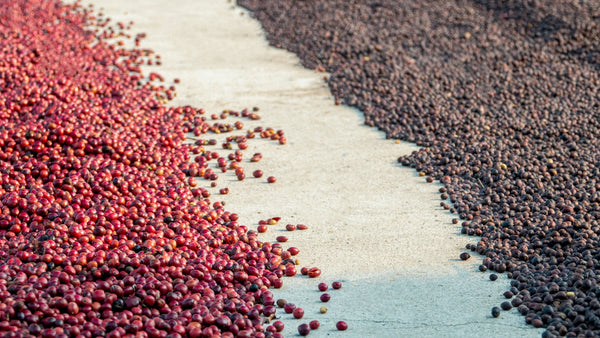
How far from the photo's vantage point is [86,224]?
16.3 feet

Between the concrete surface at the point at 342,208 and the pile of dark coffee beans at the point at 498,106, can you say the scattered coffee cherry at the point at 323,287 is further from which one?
the pile of dark coffee beans at the point at 498,106

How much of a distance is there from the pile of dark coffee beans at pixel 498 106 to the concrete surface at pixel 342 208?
25 centimetres

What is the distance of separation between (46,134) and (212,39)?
4818mm

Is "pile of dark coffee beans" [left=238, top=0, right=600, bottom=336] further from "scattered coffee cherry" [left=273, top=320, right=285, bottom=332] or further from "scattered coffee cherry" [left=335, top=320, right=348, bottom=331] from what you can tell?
"scattered coffee cherry" [left=273, top=320, right=285, bottom=332]

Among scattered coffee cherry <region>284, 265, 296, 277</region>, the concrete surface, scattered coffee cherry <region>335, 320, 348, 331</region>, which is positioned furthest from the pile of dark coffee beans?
scattered coffee cherry <region>284, 265, 296, 277</region>

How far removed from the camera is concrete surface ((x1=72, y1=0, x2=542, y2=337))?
4.49m

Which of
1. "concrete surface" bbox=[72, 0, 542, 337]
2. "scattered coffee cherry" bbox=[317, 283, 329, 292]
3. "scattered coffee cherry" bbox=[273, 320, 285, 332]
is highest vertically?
"concrete surface" bbox=[72, 0, 542, 337]

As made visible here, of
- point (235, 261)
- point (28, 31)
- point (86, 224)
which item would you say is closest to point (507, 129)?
point (235, 261)

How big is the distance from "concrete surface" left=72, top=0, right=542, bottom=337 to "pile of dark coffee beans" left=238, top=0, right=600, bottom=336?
9.7 inches

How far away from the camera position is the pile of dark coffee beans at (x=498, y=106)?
16.2 feet

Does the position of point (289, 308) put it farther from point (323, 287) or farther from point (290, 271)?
point (290, 271)

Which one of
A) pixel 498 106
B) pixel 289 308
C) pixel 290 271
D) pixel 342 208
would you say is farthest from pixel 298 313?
pixel 498 106

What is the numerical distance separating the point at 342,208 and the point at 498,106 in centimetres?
294

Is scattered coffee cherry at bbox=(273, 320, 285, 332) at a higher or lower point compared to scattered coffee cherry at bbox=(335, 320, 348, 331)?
lower
